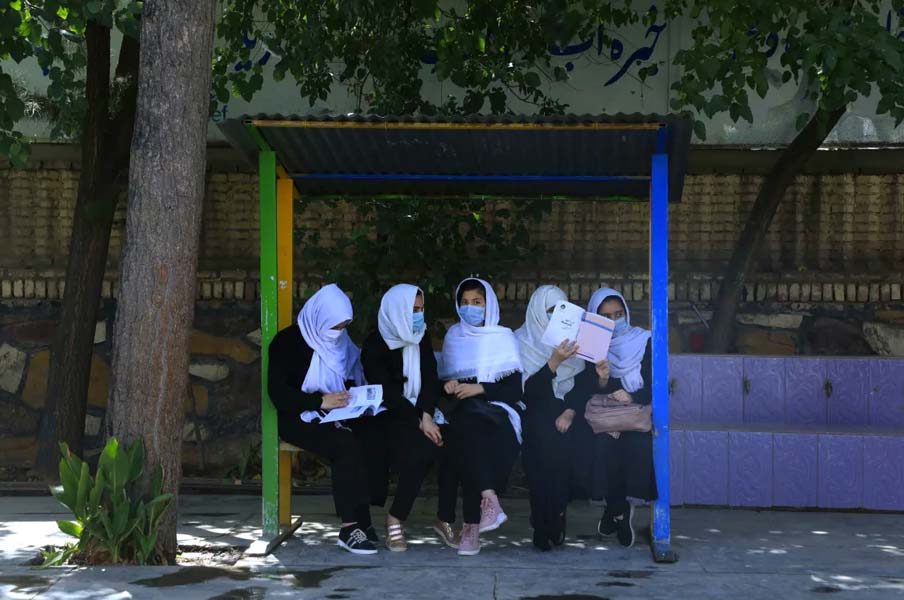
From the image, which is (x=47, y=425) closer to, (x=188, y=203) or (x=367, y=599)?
(x=188, y=203)

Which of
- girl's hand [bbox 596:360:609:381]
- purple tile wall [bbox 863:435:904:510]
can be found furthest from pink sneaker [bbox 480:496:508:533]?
purple tile wall [bbox 863:435:904:510]

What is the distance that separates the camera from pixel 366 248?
8242 millimetres

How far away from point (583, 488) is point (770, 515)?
1.65 metres

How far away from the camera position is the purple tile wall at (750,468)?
25.0ft

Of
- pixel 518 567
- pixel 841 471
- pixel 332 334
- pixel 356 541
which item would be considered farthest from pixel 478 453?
pixel 841 471

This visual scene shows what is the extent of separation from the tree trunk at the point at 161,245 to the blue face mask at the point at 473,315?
4.88 ft

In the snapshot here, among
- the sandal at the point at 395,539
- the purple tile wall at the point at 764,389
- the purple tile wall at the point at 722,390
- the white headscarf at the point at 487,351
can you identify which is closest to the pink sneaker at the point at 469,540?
the sandal at the point at 395,539

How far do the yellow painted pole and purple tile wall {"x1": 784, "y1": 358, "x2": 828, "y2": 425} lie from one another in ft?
10.7

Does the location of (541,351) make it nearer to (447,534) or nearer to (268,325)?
(447,534)

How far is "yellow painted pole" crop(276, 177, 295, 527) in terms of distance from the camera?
6.81 meters

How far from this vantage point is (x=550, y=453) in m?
6.41

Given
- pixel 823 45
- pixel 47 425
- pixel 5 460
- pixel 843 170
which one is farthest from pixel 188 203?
pixel 843 170

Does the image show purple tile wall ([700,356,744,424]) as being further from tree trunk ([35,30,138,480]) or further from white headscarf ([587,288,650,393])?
tree trunk ([35,30,138,480])

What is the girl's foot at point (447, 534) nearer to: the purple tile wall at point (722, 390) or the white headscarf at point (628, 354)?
the white headscarf at point (628, 354)
